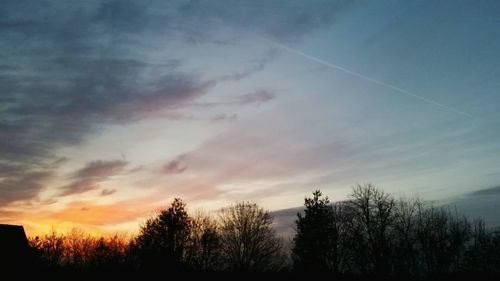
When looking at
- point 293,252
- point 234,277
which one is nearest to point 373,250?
point 293,252

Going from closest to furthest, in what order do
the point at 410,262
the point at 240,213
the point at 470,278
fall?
1. the point at 470,278
2. the point at 410,262
3. the point at 240,213

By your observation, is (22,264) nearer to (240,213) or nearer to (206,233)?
(206,233)

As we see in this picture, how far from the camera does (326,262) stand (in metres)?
59.9

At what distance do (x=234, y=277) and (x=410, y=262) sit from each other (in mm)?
56024

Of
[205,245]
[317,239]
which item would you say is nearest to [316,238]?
[317,239]

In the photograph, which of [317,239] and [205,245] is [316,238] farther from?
[205,245]

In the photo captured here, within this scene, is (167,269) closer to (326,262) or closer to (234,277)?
(234,277)

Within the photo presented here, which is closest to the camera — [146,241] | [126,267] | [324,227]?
[126,267]

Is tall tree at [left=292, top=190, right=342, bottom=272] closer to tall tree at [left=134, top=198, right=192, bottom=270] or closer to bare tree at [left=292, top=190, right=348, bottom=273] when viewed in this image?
bare tree at [left=292, top=190, right=348, bottom=273]

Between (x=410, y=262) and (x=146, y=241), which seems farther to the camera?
(x=410, y=262)

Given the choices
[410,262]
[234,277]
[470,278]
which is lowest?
[410,262]

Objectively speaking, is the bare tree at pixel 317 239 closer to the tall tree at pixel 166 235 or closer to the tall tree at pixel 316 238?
the tall tree at pixel 316 238

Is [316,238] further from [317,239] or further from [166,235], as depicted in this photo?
[166,235]

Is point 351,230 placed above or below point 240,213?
below
